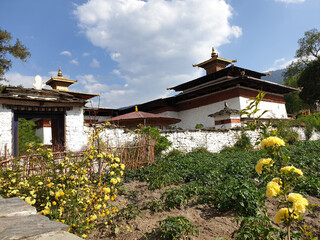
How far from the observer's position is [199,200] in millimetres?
4262

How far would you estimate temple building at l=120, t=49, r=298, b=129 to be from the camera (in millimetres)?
16281

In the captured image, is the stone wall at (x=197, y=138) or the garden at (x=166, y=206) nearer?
the garden at (x=166, y=206)

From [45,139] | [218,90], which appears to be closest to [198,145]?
[218,90]

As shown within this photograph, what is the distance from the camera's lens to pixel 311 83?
25.9 m

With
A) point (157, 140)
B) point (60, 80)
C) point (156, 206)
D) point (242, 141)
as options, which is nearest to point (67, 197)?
point (156, 206)

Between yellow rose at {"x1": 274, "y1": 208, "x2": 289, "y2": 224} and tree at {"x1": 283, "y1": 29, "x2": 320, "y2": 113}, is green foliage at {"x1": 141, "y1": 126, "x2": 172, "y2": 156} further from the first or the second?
tree at {"x1": 283, "y1": 29, "x2": 320, "y2": 113}

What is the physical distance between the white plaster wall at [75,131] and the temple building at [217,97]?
857cm

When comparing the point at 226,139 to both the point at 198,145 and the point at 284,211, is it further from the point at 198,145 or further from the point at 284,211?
the point at 284,211

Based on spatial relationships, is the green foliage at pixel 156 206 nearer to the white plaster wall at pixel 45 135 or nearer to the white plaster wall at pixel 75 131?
the white plaster wall at pixel 75 131

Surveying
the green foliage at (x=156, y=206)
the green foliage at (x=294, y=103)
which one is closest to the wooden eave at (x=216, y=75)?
the green foliage at (x=156, y=206)

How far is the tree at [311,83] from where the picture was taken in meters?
25.4

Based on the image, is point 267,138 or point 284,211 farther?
point 267,138

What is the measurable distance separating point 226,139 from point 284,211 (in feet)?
38.9

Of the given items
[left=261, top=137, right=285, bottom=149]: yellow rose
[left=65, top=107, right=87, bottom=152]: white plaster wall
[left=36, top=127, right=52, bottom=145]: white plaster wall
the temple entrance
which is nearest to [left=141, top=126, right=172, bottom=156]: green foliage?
[left=65, top=107, right=87, bottom=152]: white plaster wall
